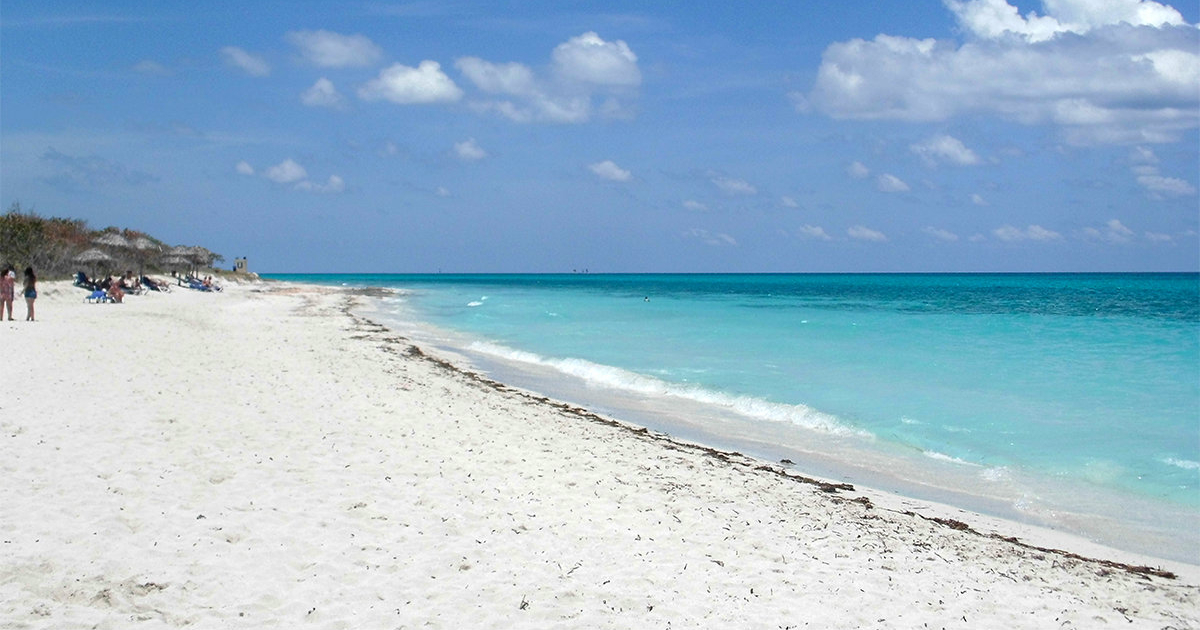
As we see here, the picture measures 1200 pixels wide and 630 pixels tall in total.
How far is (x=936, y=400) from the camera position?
1409 cm

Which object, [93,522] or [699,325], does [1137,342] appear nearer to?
[699,325]

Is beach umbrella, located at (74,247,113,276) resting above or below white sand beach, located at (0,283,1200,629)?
above

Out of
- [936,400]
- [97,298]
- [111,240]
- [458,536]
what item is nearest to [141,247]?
[111,240]

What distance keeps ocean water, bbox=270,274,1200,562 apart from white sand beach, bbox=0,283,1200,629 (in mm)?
1288

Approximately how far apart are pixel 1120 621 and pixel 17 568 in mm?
7001

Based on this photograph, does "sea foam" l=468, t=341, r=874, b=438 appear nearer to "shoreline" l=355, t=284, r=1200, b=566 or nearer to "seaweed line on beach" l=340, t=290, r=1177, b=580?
"shoreline" l=355, t=284, r=1200, b=566

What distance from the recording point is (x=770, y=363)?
1880cm

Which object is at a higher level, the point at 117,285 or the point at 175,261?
the point at 175,261

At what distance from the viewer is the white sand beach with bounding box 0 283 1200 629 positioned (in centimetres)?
461

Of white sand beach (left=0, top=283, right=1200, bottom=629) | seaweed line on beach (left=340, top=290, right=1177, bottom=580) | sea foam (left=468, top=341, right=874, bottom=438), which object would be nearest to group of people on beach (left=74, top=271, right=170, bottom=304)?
sea foam (left=468, top=341, right=874, bottom=438)

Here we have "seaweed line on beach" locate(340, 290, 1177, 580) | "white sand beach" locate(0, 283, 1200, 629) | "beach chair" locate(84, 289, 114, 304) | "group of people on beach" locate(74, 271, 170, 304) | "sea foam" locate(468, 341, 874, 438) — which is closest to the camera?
"white sand beach" locate(0, 283, 1200, 629)

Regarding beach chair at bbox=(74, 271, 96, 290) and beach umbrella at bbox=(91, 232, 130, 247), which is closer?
beach chair at bbox=(74, 271, 96, 290)

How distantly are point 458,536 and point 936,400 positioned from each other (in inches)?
439

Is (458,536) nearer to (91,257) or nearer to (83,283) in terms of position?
(83,283)
